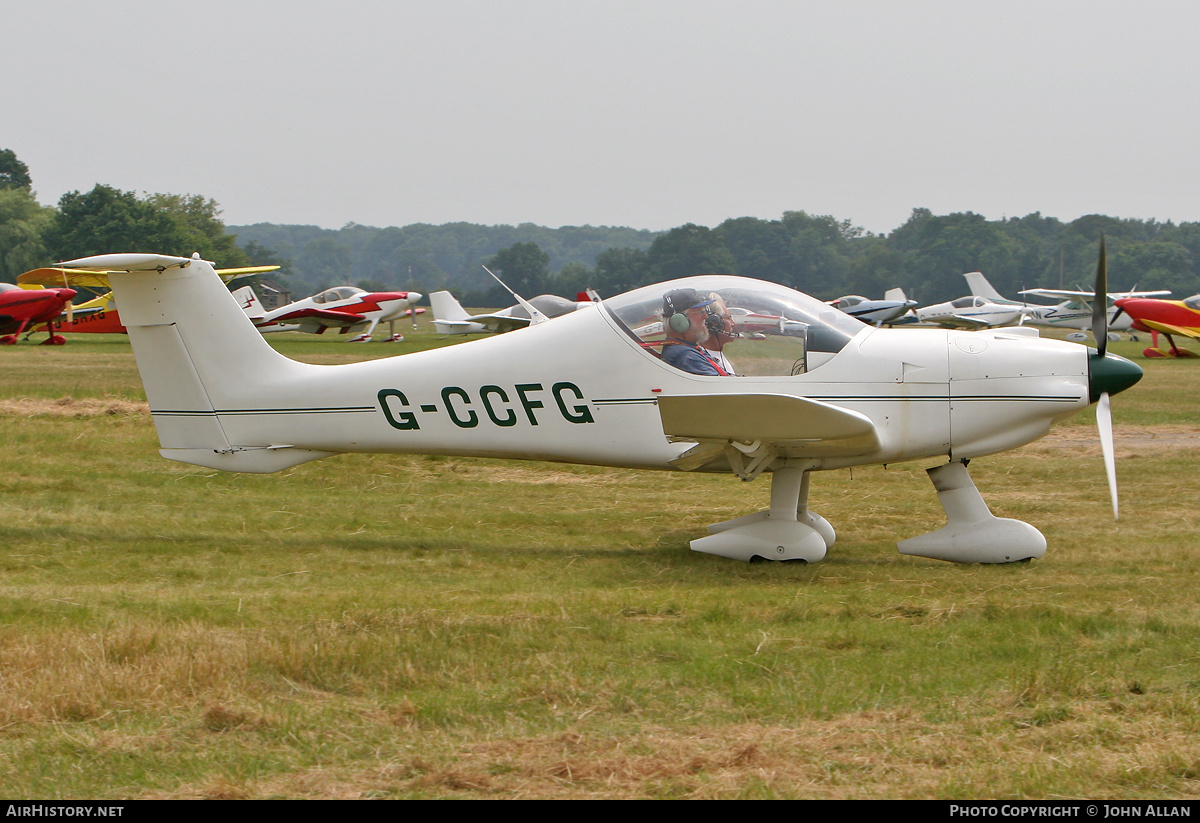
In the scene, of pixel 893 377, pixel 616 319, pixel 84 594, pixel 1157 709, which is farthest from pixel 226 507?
pixel 1157 709

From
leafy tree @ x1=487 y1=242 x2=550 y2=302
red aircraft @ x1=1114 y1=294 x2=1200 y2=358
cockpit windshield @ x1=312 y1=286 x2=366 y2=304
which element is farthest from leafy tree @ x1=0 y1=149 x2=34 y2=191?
red aircraft @ x1=1114 y1=294 x2=1200 y2=358

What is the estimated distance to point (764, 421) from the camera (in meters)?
6.57

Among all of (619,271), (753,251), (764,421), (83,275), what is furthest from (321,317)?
(753,251)

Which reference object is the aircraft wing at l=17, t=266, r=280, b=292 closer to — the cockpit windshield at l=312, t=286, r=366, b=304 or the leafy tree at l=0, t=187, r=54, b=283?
the cockpit windshield at l=312, t=286, r=366, b=304

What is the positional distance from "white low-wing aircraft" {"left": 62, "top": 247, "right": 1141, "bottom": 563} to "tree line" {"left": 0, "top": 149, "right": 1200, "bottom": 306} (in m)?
43.2

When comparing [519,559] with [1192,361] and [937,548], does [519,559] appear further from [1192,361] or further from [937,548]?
[1192,361]

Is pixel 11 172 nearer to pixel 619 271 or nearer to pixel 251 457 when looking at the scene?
pixel 619 271

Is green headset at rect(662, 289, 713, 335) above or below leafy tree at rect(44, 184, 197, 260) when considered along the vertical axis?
below

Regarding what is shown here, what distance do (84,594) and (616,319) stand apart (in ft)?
11.7

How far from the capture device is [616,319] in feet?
24.0

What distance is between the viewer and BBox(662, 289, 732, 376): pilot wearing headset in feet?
23.5

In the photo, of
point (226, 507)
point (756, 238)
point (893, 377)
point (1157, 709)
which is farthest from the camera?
point (756, 238)

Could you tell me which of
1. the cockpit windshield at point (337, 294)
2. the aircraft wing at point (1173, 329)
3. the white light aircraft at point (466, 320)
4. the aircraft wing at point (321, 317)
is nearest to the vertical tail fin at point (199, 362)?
the aircraft wing at point (1173, 329)

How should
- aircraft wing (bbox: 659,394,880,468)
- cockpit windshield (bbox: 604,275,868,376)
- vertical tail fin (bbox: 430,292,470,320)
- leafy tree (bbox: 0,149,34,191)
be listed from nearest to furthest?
A: aircraft wing (bbox: 659,394,880,468) → cockpit windshield (bbox: 604,275,868,376) → vertical tail fin (bbox: 430,292,470,320) → leafy tree (bbox: 0,149,34,191)
